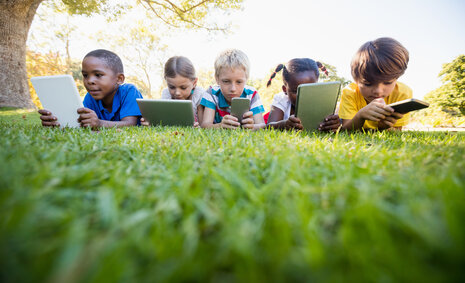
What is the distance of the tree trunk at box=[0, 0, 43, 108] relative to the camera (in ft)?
24.5

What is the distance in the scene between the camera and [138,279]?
1.30 feet

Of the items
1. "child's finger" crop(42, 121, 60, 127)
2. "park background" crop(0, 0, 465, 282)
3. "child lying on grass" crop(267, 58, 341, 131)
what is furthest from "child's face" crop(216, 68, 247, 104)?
"park background" crop(0, 0, 465, 282)

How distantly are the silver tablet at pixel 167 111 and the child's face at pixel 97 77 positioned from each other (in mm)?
869

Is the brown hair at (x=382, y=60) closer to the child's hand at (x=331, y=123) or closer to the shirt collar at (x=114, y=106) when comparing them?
the child's hand at (x=331, y=123)

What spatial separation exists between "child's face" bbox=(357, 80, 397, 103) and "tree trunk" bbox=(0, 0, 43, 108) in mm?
11678

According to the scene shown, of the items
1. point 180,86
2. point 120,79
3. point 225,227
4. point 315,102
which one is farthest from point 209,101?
point 225,227

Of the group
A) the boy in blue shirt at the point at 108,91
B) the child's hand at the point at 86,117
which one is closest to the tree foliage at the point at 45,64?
the boy in blue shirt at the point at 108,91

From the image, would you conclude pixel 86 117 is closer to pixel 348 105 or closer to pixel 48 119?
pixel 48 119

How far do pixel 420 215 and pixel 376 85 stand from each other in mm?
3360

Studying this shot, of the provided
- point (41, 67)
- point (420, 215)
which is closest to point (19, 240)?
point (420, 215)

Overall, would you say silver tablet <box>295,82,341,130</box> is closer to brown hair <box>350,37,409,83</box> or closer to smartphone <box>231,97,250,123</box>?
brown hair <box>350,37,409,83</box>

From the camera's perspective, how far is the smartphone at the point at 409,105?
2.30 m

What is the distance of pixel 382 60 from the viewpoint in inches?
116

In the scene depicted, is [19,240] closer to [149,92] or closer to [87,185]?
[87,185]
